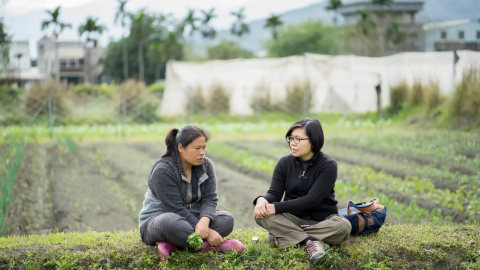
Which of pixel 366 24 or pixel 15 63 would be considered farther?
pixel 366 24

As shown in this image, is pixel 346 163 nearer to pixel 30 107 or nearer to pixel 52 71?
pixel 30 107

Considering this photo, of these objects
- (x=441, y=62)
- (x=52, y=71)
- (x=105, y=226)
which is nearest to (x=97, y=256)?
(x=105, y=226)

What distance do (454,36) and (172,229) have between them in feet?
46.9

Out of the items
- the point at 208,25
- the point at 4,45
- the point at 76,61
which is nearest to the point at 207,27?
the point at 208,25

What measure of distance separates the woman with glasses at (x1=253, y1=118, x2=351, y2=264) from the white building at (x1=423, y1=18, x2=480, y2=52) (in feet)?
37.2

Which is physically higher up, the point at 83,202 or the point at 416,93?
the point at 416,93

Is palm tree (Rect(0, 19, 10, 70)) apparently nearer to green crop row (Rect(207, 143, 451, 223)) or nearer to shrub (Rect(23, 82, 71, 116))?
shrub (Rect(23, 82, 71, 116))

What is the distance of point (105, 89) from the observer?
1199 inches

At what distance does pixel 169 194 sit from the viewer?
12.6 feet

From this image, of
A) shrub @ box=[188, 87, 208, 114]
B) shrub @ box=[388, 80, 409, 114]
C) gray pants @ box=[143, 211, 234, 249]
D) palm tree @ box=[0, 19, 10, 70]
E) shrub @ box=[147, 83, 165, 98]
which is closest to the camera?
gray pants @ box=[143, 211, 234, 249]

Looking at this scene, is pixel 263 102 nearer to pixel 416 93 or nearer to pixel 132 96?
pixel 132 96

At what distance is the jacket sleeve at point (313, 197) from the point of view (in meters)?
3.86

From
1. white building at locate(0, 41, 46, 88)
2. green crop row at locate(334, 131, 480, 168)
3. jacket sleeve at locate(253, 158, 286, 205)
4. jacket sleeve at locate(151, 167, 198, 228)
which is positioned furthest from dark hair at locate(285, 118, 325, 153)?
white building at locate(0, 41, 46, 88)

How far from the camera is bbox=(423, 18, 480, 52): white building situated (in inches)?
563
